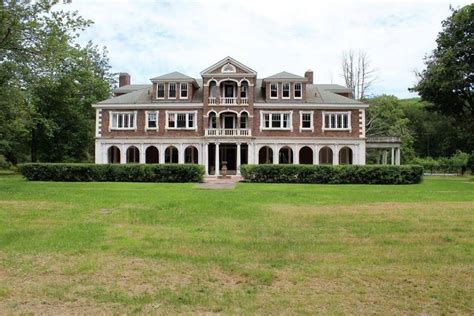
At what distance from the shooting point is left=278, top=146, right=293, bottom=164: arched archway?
40.1 metres

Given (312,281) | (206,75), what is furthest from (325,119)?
(312,281)

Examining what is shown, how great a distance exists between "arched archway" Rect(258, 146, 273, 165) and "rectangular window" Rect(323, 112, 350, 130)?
19.4 ft

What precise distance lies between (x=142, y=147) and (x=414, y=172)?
77.2ft

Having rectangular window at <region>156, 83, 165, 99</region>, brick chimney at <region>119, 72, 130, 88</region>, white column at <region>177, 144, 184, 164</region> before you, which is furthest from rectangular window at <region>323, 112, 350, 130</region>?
brick chimney at <region>119, 72, 130, 88</region>

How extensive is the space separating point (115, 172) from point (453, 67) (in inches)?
983

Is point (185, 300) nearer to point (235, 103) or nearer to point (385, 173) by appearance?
point (385, 173)

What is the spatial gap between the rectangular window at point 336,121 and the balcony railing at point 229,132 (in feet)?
23.6

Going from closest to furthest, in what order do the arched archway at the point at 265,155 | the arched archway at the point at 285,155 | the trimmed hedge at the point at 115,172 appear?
1. the trimmed hedge at the point at 115,172
2. the arched archway at the point at 265,155
3. the arched archway at the point at 285,155

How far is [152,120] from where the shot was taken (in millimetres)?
38531

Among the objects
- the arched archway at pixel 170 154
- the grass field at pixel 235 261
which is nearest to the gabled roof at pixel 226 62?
the arched archway at pixel 170 154

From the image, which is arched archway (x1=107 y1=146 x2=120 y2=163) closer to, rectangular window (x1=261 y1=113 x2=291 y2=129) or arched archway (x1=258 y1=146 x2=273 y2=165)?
arched archway (x1=258 y1=146 x2=273 y2=165)

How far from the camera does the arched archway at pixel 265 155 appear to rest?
3997cm

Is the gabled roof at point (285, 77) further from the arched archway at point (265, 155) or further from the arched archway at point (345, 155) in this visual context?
the arched archway at point (345, 155)

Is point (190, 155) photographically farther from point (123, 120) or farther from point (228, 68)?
point (228, 68)
